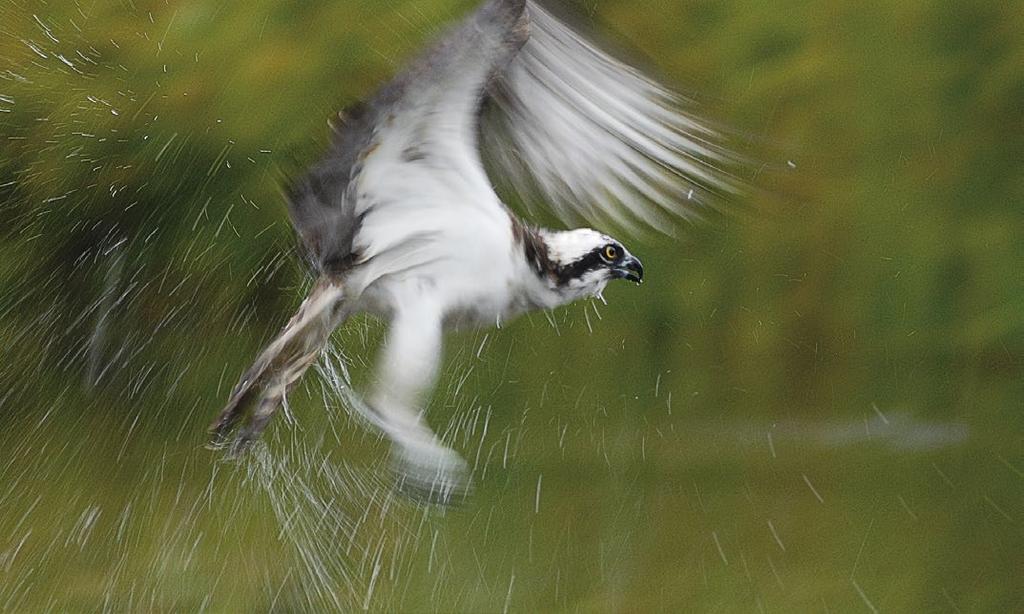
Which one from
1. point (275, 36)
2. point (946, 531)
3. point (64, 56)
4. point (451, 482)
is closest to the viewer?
point (451, 482)

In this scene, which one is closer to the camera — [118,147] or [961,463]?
[961,463]

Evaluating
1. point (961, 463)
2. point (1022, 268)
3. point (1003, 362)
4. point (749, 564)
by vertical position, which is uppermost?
point (1022, 268)

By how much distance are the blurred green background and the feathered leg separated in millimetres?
254

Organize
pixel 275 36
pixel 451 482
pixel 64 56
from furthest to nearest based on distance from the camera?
pixel 64 56 < pixel 275 36 < pixel 451 482

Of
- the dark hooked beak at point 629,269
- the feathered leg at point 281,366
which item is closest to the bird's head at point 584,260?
the dark hooked beak at point 629,269

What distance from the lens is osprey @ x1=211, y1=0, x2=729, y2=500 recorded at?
6.21 ft

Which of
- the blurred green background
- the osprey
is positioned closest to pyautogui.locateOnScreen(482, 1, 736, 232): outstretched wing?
the osprey

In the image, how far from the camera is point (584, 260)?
2029 millimetres

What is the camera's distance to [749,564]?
2.30m

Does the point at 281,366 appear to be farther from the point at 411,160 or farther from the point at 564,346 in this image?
the point at 564,346

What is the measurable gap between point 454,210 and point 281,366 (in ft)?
1.11

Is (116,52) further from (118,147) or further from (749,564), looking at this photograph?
(749,564)

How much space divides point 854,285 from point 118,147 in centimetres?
137

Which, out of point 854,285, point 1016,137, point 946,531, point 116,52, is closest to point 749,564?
point 946,531
